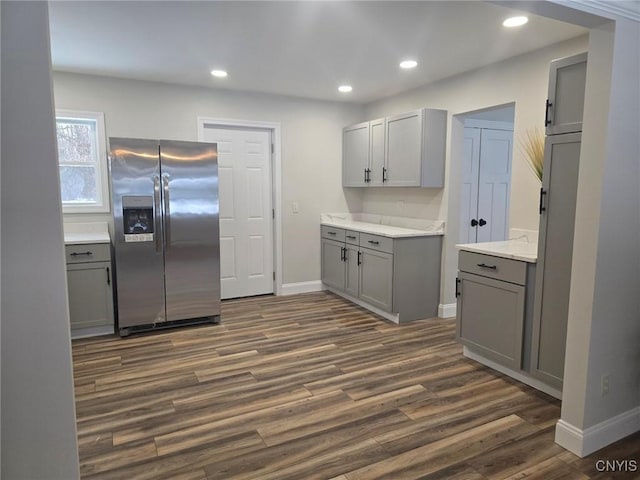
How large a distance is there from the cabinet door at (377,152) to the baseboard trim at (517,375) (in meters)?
2.14

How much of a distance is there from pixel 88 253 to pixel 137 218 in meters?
0.52

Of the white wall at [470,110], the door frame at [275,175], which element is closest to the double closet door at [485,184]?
the white wall at [470,110]

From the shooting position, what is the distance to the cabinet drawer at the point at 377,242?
4.14 metres

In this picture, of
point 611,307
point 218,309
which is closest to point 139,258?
point 218,309

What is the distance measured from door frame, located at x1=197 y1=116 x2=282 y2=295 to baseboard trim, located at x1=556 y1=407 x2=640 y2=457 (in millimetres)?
3584

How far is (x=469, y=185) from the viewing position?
15.2 ft

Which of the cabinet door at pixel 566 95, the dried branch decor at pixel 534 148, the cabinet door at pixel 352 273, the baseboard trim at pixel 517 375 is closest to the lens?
the cabinet door at pixel 566 95

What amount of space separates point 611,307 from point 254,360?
242 cm

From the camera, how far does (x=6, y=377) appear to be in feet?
3.43

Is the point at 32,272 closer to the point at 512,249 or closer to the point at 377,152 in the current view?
the point at 512,249

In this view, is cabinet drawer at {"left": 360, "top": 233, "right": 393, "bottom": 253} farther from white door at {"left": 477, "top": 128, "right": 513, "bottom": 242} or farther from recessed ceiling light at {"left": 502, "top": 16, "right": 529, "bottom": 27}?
recessed ceiling light at {"left": 502, "top": 16, "right": 529, "bottom": 27}

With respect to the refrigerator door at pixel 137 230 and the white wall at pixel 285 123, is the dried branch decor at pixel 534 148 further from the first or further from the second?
the refrigerator door at pixel 137 230

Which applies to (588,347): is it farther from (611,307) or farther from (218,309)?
(218,309)

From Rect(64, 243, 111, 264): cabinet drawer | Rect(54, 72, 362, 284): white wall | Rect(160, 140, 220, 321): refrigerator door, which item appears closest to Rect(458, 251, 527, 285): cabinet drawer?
Rect(160, 140, 220, 321): refrigerator door
